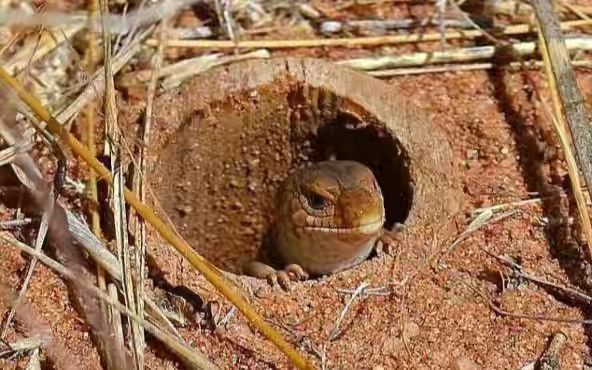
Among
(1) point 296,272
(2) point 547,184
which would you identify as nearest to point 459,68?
(2) point 547,184

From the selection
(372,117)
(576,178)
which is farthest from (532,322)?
(372,117)

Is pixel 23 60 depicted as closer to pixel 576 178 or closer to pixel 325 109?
pixel 325 109

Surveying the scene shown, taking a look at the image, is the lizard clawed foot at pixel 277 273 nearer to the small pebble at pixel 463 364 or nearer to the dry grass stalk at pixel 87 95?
the small pebble at pixel 463 364

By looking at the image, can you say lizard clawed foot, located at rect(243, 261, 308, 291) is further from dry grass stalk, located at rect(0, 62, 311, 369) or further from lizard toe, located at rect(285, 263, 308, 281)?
dry grass stalk, located at rect(0, 62, 311, 369)

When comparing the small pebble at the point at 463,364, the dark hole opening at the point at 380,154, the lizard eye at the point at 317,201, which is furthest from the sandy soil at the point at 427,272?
the lizard eye at the point at 317,201

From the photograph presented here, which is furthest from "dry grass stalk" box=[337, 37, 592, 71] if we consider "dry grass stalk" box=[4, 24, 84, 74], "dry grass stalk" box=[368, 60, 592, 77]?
"dry grass stalk" box=[4, 24, 84, 74]

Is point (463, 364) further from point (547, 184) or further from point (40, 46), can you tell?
point (40, 46)
